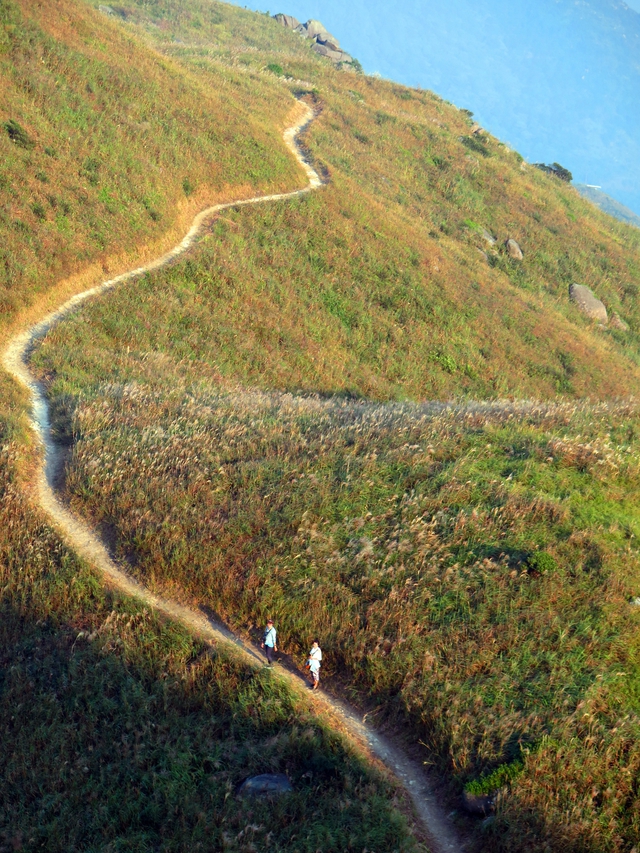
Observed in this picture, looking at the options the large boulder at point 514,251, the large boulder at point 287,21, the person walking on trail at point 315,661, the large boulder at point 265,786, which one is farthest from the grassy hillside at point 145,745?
the large boulder at point 287,21

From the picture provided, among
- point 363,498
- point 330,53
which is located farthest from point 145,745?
point 330,53

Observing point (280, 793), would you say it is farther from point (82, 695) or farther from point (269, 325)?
point (269, 325)

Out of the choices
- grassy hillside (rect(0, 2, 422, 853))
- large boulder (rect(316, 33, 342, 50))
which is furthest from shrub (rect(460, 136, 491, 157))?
grassy hillside (rect(0, 2, 422, 853))

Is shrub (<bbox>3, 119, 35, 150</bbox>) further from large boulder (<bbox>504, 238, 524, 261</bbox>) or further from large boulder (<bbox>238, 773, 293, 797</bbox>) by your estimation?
large boulder (<bbox>504, 238, 524, 261</bbox>)

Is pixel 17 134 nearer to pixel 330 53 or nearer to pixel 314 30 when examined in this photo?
pixel 330 53

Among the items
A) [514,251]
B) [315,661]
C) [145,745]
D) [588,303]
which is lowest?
[145,745]

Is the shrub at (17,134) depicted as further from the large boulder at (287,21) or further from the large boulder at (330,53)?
the large boulder at (287,21)

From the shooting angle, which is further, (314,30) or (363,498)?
(314,30)
